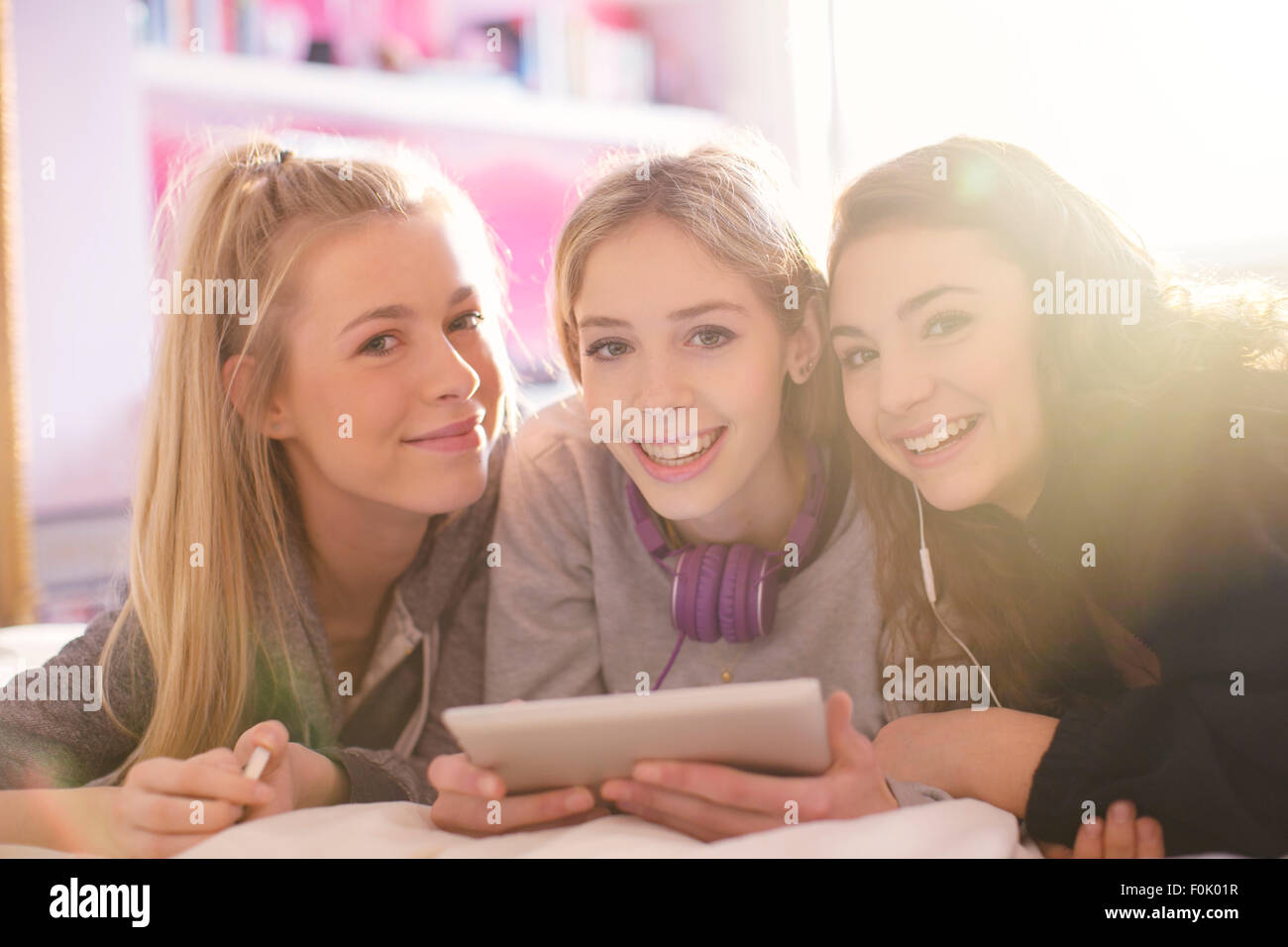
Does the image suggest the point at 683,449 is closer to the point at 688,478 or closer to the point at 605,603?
the point at 688,478

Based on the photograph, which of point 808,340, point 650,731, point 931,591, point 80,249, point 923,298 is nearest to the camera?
point 650,731

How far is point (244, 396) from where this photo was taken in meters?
1.36

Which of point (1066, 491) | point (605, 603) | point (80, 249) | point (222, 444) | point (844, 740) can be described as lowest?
point (844, 740)

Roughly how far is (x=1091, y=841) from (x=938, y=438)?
0.43m

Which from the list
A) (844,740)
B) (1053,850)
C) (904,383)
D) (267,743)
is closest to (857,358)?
(904,383)

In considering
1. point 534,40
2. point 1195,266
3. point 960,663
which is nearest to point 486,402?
point 960,663

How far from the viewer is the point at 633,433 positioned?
4.06ft

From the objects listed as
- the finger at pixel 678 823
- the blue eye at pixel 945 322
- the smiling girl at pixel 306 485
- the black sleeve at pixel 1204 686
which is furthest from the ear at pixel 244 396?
the black sleeve at pixel 1204 686


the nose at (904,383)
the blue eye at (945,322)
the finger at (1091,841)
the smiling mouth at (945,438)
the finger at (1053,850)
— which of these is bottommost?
the finger at (1053,850)

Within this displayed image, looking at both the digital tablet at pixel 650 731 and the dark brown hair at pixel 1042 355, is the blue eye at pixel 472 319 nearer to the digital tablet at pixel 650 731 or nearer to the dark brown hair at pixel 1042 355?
the dark brown hair at pixel 1042 355

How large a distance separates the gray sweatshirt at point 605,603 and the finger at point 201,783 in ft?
1.38

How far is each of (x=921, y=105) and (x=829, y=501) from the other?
1588 millimetres

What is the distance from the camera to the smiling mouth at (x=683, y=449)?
4.07 feet

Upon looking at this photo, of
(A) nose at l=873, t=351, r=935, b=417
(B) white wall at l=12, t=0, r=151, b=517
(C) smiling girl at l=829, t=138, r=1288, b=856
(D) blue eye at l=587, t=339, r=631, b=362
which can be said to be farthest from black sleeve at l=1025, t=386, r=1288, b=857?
(B) white wall at l=12, t=0, r=151, b=517
